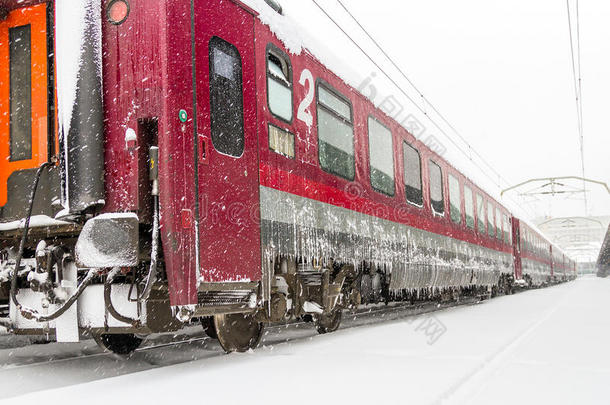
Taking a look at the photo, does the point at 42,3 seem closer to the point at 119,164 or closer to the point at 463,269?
the point at 119,164

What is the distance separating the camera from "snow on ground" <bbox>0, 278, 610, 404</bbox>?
3.41 meters

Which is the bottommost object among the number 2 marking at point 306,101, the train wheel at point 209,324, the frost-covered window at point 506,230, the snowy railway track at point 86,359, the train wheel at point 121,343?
the snowy railway track at point 86,359

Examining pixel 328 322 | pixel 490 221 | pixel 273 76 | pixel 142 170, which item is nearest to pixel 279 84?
pixel 273 76

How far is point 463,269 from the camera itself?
41.4 ft

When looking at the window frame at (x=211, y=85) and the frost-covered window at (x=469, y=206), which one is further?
the frost-covered window at (x=469, y=206)

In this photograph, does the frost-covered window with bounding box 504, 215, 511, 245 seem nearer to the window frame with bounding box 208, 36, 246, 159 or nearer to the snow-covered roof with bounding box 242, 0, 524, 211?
the snow-covered roof with bounding box 242, 0, 524, 211

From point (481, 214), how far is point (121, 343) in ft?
38.8

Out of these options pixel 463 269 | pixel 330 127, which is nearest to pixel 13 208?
pixel 330 127

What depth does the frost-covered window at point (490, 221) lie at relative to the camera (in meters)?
16.5

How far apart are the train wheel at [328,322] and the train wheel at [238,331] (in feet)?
5.47

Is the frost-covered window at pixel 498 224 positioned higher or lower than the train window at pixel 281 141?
lower

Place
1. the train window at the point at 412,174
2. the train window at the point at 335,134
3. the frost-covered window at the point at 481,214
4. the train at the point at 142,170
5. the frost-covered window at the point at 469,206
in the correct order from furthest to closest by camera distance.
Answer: the frost-covered window at the point at 481,214
the frost-covered window at the point at 469,206
the train window at the point at 412,174
the train window at the point at 335,134
the train at the point at 142,170

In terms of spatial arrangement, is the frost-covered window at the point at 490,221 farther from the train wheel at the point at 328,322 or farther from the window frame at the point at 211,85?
the window frame at the point at 211,85

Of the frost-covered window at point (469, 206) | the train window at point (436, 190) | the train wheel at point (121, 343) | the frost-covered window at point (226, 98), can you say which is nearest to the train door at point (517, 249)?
the frost-covered window at point (469, 206)
